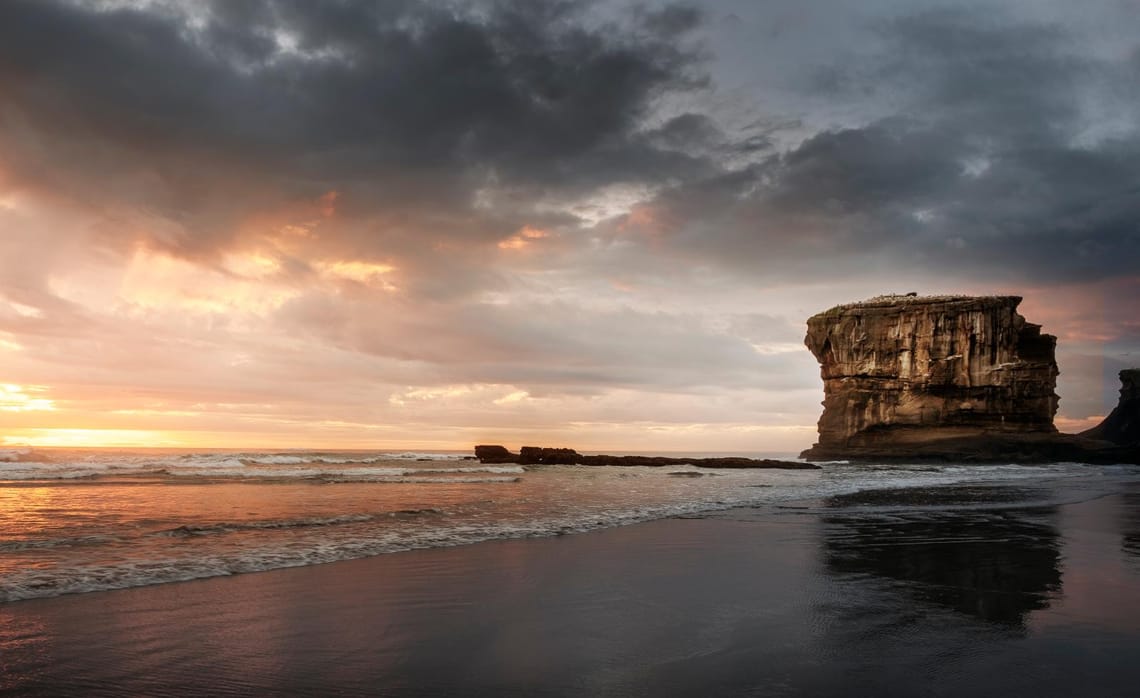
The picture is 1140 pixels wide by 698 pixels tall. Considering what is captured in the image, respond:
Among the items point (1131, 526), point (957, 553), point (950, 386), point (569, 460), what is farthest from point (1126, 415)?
point (957, 553)

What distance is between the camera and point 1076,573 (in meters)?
8.04

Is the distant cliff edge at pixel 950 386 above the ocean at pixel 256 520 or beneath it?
above

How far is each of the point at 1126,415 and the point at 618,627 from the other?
10882 centimetres

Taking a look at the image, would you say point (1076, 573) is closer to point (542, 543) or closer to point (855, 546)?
point (855, 546)

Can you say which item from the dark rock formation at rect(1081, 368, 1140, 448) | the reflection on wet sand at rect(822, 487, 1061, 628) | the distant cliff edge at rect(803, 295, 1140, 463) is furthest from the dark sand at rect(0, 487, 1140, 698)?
the dark rock formation at rect(1081, 368, 1140, 448)

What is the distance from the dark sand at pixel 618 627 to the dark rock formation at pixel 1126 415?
319 ft

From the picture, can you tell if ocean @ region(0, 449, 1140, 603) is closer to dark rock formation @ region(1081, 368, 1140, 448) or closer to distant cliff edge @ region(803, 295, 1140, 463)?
A: distant cliff edge @ region(803, 295, 1140, 463)

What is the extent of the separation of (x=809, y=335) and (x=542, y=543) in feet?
218

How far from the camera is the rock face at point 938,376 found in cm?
6194

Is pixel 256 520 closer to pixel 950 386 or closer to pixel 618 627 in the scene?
pixel 618 627

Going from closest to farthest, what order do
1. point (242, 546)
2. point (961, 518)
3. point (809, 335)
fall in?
point (242, 546) → point (961, 518) → point (809, 335)

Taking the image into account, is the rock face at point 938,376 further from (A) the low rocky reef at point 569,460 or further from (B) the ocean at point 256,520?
(B) the ocean at point 256,520

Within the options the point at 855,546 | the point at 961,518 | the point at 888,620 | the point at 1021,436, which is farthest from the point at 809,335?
the point at 888,620

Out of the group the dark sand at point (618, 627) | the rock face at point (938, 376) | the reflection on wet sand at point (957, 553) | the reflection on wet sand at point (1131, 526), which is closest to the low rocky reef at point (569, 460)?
the rock face at point (938, 376)
